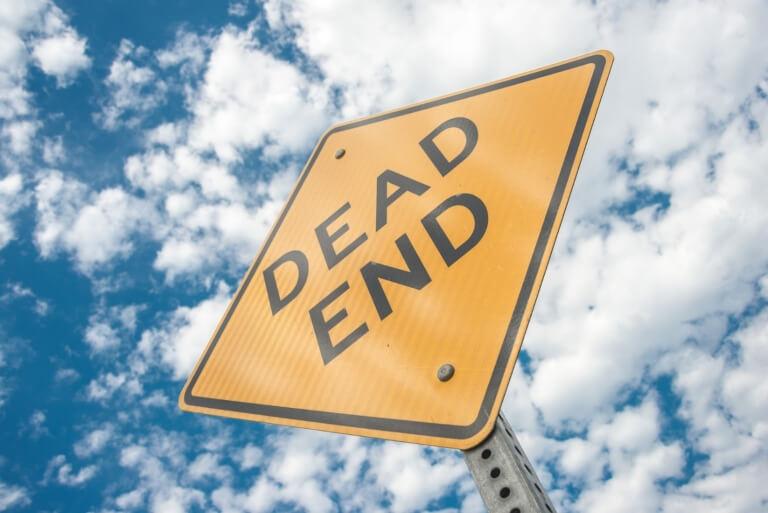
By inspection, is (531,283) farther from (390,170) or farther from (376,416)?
(390,170)

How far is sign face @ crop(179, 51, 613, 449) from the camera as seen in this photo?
1.21 metres

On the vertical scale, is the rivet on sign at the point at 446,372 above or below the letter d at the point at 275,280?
below

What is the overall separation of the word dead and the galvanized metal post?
0.46 m

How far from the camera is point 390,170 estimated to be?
6.10 feet

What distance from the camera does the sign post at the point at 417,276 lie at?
3.98 feet

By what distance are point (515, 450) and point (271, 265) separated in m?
1.20

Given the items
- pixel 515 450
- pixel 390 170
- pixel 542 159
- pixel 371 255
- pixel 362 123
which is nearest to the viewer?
pixel 515 450

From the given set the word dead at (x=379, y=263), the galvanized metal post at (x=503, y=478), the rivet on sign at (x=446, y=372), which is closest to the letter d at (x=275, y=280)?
the word dead at (x=379, y=263)

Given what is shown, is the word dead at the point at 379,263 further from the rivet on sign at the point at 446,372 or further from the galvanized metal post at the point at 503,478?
the galvanized metal post at the point at 503,478

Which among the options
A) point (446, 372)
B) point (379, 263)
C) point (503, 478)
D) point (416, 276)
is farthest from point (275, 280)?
point (503, 478)

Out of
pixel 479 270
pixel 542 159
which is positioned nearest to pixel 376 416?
pixel 479 270

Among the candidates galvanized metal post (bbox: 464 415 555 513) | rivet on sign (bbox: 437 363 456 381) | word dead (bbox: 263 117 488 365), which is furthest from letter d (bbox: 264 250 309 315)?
galvanized metal post (bbox: 464 415 555 513)

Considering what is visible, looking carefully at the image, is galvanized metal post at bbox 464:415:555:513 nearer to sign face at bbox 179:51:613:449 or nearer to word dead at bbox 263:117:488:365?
sign face at bbox 179:51:613:449

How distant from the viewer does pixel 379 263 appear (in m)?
1.56
